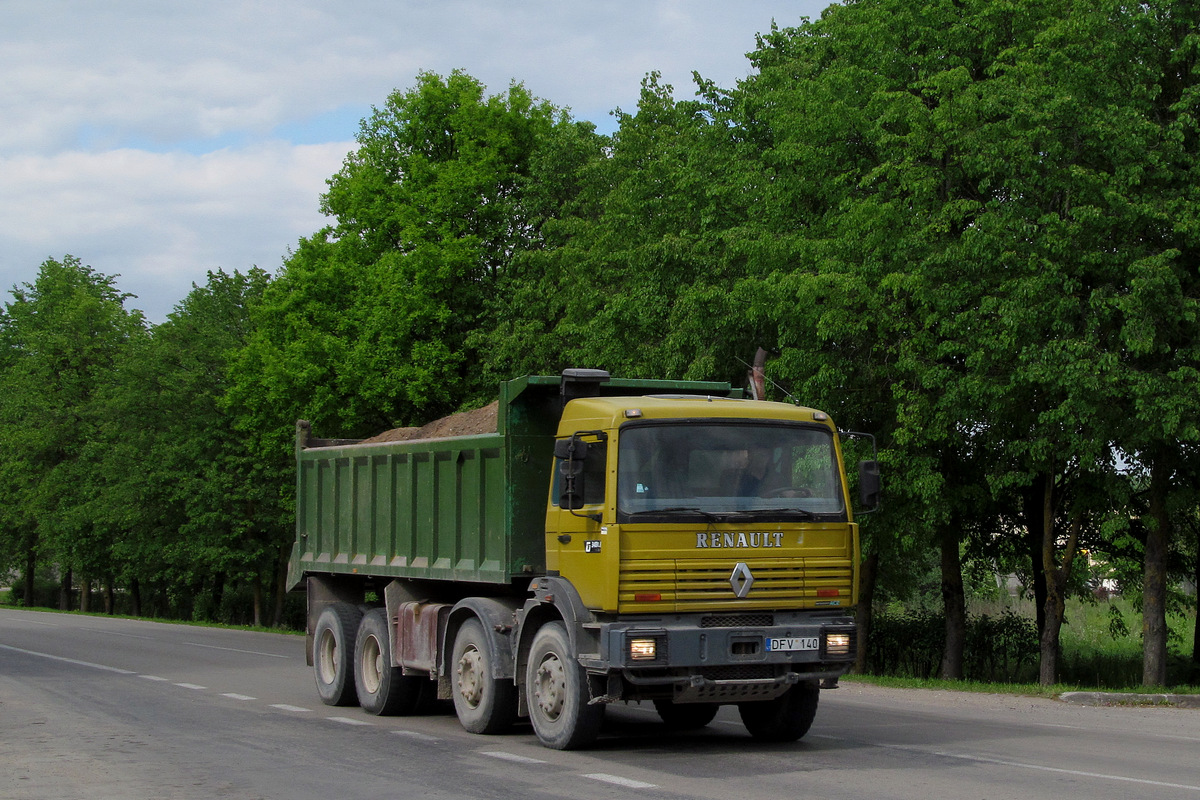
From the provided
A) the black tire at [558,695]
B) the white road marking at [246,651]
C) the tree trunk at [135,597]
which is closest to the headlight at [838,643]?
the black tire at [558,695]

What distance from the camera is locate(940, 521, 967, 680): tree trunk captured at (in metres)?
24.2

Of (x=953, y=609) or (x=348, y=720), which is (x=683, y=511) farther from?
(x=953, y=609)

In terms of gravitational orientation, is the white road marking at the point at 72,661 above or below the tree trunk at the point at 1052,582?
below

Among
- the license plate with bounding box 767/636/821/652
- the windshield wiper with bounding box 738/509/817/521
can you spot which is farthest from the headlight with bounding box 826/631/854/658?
the windshield wiper with bounding box 738/509/817/521

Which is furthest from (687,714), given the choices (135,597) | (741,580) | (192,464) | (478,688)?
(135,597)

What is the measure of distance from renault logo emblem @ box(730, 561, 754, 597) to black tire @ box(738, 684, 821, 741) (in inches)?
57.7

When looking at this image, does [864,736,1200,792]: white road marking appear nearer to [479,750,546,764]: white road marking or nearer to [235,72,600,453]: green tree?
[479,750,546,764]: white road marking

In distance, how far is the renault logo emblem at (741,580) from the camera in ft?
32.5

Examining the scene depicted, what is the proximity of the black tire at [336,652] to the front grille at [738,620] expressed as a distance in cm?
570

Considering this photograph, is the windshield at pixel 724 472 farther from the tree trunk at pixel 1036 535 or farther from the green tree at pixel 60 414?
the green tree at pixel 60 414

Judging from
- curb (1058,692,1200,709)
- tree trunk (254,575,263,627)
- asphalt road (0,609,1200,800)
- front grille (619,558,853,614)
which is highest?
front grille (619,558,853,614)

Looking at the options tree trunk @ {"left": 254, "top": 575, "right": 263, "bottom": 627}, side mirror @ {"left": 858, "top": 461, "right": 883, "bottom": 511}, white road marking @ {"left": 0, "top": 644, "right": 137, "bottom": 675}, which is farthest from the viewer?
tree trunk @ {"left": 254, "top": 575, "right": 263, "bottom": 627}

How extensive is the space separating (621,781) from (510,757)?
59.8 inches

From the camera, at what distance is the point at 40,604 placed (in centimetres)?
7625
